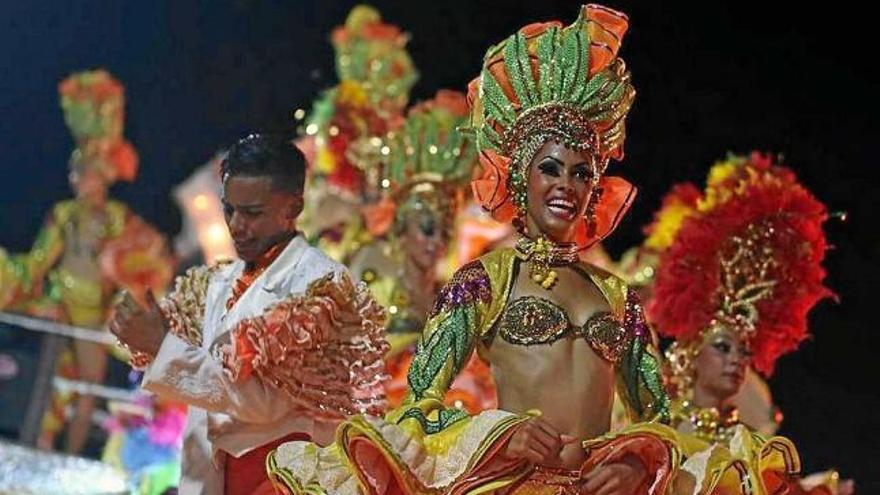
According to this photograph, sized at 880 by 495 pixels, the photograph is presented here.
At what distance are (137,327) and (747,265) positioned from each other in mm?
1803

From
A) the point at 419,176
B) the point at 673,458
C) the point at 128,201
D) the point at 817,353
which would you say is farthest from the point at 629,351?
the point at 128,201

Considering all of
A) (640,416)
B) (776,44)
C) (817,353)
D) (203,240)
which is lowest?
(640,416)

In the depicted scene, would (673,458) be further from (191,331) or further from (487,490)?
(191,331)

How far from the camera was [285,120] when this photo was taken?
7789 millimetres

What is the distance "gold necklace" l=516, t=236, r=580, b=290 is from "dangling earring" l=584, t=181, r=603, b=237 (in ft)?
0.32

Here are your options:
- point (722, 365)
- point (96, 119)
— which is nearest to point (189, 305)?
point (722, 365)

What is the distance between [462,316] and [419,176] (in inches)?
113

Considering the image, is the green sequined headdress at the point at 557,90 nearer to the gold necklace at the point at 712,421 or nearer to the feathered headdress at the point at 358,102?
the gold necklace at the point at 712,421

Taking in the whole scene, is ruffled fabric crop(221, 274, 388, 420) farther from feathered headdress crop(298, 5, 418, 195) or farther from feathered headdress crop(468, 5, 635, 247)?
feathered headdress crop(298, 5, 418, 195)

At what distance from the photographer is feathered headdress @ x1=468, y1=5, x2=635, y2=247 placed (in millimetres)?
3014

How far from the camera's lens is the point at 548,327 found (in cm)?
288

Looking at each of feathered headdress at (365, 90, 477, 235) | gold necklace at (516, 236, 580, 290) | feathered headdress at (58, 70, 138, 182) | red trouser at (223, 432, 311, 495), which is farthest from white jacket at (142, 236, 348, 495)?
feathered headdress at (58, 70, 138, 182)

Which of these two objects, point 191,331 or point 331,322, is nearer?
point 331,322

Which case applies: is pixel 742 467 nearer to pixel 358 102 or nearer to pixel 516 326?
pixel 516 326
